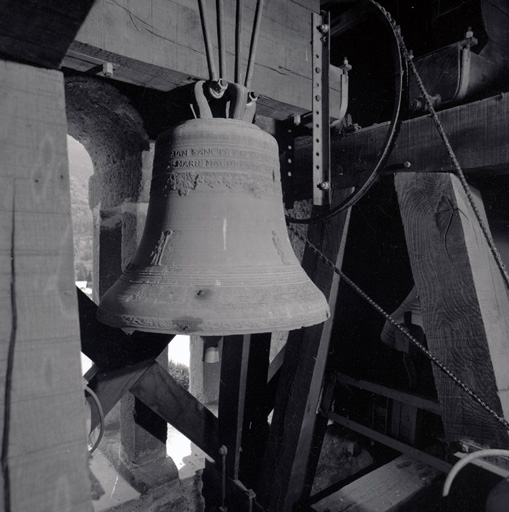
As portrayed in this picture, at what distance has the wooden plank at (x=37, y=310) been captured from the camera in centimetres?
58

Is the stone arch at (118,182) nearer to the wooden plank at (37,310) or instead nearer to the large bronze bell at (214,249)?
the large bronze bell at (214,249)

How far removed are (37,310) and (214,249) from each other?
485 mm

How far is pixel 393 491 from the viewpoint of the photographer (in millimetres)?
1684

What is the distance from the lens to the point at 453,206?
1.32m

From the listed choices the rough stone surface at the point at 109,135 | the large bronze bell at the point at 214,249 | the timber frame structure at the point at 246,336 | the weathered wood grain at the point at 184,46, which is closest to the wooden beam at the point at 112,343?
the timber frame structure at the point at 246,336

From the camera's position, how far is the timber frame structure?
61 cm

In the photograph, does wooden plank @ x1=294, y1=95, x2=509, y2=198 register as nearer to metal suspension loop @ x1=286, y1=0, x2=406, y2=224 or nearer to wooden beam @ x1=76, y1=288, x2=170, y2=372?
metal suspension loop @ x1=286, y1=0, x2=406, y2=224

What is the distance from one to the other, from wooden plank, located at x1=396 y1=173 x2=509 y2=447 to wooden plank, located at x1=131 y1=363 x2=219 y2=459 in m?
1.02

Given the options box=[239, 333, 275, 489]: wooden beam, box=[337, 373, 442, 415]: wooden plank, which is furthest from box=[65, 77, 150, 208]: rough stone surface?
box=[337, 373, 442, 415]: wooden plank

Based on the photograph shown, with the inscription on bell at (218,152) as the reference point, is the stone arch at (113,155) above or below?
above

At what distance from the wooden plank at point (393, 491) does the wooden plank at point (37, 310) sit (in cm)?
131

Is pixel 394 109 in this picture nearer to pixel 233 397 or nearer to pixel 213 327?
pixel 213 327

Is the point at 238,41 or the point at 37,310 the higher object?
the point at 238,41

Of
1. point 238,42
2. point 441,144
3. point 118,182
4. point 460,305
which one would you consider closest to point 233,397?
point 460,305
